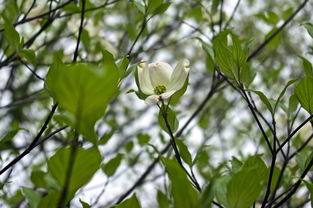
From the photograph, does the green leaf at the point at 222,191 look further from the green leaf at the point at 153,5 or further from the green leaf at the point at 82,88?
the green leaf at the point at 153,5

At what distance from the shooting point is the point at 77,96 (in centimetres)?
37

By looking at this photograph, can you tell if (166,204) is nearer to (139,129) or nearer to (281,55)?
(139,129)

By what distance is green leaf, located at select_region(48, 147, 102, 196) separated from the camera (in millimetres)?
442

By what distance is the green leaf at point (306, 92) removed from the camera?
0.72 m

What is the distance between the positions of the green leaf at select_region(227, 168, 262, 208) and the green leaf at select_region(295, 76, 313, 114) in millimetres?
242

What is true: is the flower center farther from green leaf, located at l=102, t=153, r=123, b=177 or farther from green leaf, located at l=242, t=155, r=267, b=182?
green leaf, located at l=102, t=153, r=123, b=177

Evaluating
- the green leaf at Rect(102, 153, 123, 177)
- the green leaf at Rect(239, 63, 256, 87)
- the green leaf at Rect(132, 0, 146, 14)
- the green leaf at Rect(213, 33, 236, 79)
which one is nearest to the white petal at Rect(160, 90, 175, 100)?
the green leaf at Rect(213, 33, 236, 79)

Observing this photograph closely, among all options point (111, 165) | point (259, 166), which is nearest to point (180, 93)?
point (259, 166)

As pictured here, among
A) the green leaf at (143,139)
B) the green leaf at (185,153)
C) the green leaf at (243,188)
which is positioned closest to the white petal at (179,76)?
the green leaf at (185,153)

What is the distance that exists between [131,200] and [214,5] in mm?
822

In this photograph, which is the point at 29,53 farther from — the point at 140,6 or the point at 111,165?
the point at 111,165

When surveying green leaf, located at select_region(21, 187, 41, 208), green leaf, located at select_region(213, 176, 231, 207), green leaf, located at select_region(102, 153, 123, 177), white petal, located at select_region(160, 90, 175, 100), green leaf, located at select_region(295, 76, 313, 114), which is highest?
green leaf, located at select_region(102, 153, 123, 177)

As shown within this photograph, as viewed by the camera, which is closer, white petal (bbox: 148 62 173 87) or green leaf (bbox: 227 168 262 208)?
green leaf (bbox: 227 168 262 208)

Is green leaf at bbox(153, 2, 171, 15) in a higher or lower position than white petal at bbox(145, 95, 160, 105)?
higher
